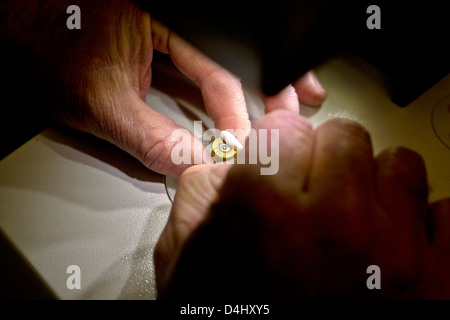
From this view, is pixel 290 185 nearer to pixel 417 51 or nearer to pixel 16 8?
pixel 417 51

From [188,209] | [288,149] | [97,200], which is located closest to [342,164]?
[288,149]

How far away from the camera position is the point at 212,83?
700 millimetres

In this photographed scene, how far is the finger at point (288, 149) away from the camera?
33 cm

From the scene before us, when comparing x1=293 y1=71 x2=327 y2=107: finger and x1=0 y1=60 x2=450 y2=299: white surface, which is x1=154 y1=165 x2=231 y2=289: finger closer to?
x1=0 y1=60 x2=450 y2=299: white surface

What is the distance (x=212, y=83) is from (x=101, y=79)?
0.24m

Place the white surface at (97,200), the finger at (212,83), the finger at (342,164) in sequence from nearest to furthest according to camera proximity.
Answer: the finger at (342,164), the white surface at (97,200), the finger at (212,83)

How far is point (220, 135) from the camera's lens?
633mm

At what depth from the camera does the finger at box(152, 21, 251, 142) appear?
66 cm

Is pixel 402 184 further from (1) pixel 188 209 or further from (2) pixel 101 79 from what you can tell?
(2) pixel 101 79

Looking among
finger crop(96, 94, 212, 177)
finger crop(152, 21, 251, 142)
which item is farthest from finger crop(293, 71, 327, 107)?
finger crop(96, 94, 212, 177)

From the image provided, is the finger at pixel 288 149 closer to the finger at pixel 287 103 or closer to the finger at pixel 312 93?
the finger at pixel 287 103

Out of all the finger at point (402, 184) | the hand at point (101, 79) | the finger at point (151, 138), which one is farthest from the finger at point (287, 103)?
the finger at point (402, 184)

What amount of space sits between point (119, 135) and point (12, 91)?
381 millimetres

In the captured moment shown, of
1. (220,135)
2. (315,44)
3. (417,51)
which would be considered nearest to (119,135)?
(220,135)
